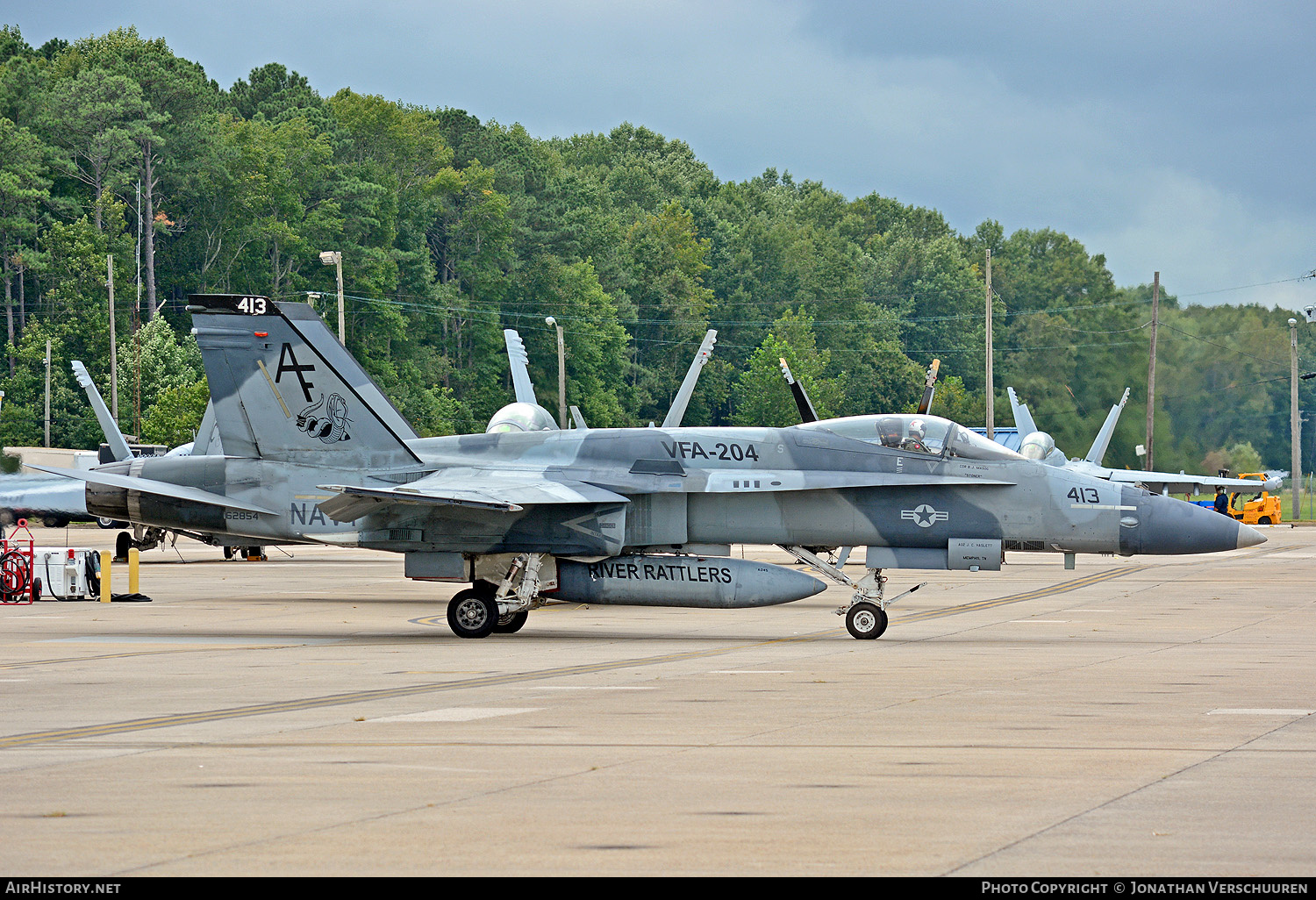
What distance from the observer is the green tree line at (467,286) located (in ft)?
261

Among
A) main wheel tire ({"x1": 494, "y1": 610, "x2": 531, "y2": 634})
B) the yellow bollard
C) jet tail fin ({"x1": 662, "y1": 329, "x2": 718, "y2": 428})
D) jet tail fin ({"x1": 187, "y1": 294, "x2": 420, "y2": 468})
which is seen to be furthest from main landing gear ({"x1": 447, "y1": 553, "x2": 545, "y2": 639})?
the yellow bollard

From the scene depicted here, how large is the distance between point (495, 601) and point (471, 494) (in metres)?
1.74

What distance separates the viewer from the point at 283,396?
21359 mm

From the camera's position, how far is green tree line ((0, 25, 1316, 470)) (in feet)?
261

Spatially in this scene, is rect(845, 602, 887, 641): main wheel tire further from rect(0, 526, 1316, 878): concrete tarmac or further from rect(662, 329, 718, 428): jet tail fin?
rect(662, 329, 718, 428): jet tail fin

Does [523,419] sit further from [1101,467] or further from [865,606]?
[1101,467]

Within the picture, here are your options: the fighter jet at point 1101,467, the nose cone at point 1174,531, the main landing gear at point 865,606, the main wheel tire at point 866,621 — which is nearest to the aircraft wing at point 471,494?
the main landing gear at point 865,606

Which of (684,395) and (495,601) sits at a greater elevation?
(684,395)

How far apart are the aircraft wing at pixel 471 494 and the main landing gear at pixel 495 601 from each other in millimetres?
924

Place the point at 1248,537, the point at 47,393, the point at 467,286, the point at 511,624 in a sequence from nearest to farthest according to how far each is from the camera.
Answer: the point at 1248,537
the point at 511,624
the point at 47,393
the point at 467,286

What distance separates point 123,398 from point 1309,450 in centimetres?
9443

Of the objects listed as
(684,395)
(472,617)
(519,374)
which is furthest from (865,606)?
(519,374)

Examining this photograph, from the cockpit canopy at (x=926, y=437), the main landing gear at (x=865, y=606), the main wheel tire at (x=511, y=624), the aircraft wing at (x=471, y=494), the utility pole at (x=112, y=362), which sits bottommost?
the main wheel tire at (x=511, y=624)

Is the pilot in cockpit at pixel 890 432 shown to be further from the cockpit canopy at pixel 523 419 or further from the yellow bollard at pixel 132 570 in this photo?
the yellow bollard at pixel 132 570
